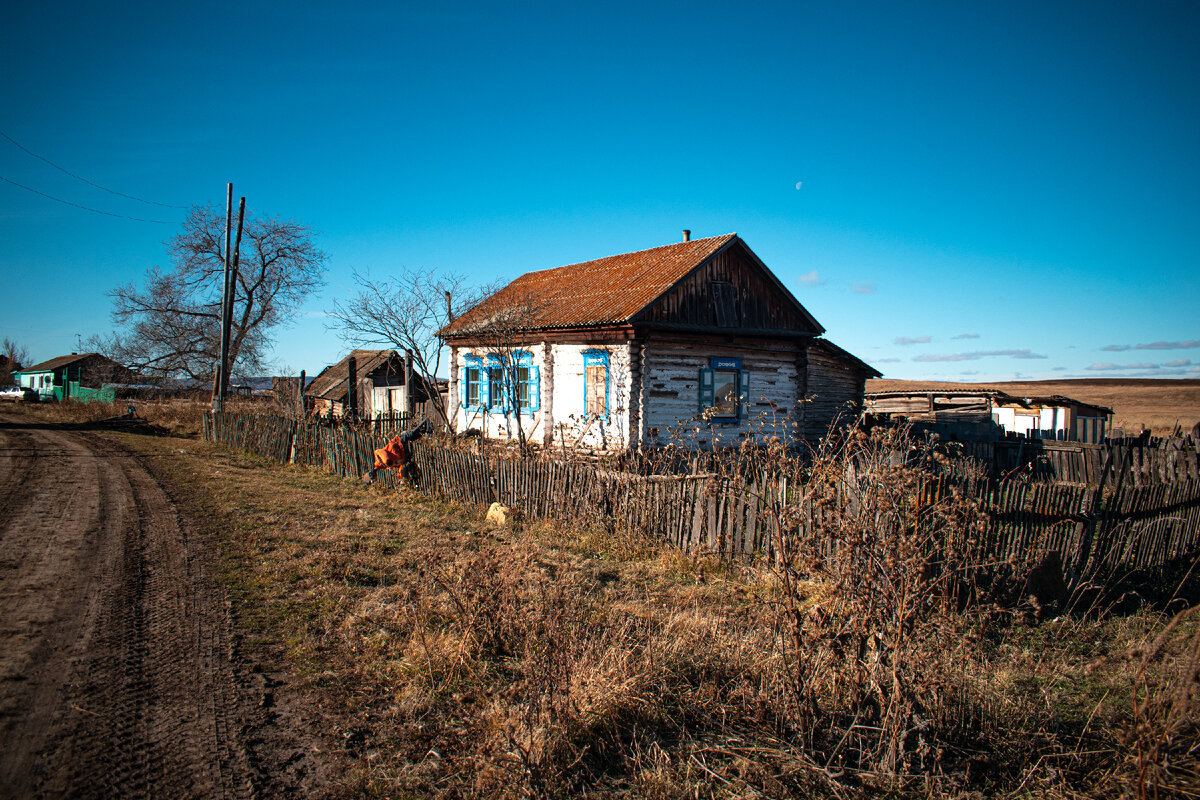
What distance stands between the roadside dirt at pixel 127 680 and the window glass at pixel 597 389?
8995 mm

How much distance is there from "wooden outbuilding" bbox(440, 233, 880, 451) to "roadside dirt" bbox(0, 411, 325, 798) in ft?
26.4

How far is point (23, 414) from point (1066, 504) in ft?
129

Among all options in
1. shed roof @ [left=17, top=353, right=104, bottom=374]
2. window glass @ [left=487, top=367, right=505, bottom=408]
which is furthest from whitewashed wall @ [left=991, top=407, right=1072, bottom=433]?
shed roof @ [left=17, top=353, right=104, bottom=374]

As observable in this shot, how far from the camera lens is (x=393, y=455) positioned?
11.2 metres

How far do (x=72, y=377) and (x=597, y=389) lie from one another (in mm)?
64843

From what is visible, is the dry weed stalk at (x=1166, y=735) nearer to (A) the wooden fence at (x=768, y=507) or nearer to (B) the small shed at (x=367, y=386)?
(A) the wooden fence at (x=768, y=507)

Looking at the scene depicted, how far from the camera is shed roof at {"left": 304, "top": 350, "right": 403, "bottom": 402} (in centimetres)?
3198

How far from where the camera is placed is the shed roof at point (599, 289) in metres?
14.8

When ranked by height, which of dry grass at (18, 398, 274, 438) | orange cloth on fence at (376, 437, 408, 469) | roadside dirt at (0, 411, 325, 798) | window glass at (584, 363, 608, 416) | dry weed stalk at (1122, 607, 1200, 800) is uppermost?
window glass at (584, 363, 608, 416)

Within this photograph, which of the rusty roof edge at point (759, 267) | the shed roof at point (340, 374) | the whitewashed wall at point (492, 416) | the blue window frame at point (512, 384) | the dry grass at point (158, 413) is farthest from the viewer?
the shed roof at point (340, 374)

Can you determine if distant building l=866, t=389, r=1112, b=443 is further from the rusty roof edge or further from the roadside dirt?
the roadside dirt

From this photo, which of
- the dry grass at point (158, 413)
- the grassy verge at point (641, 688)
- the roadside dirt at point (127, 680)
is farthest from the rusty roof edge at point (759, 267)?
the dry grass at point (158, 413)

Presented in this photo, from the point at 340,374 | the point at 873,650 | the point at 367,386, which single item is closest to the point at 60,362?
the point at 340,374

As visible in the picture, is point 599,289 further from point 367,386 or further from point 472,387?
point 367,386
